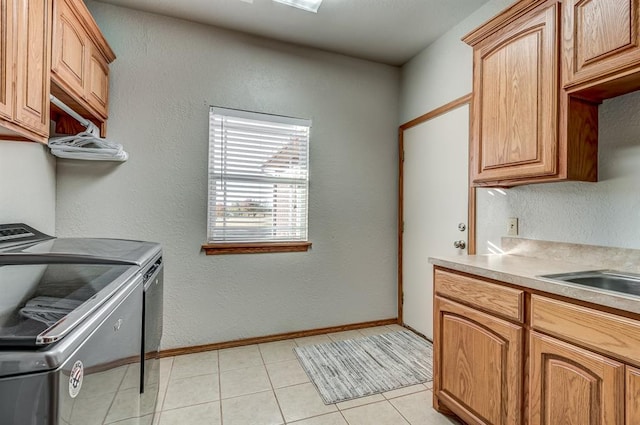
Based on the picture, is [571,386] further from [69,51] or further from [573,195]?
[69,51]

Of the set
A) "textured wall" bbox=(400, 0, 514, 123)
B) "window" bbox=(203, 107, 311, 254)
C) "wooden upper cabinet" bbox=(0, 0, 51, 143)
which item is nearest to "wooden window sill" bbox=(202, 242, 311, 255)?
"window" bbox=(203, 107, 311, 254)

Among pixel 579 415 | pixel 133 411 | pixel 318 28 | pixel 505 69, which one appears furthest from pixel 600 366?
pixel 318 28

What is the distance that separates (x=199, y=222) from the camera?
Result: 104 inches

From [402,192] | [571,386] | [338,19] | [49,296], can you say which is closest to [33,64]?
[49,296]

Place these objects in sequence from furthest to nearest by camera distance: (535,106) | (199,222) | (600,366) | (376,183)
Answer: (376,183)
(199,222)
(535,106)
(600,366)

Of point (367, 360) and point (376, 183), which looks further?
point (376, 183)

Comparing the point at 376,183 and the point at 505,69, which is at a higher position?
the point at 505,69

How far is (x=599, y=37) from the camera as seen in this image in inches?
54.3

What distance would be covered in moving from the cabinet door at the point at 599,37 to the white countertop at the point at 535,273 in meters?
0.92

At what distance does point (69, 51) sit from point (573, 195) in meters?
2.97

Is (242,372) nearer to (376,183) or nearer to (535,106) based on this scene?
(376,183)

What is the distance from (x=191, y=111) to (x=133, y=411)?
85.8 inches

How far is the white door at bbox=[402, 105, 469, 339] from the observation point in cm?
254

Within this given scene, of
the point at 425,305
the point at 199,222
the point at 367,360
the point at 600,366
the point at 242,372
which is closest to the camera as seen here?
the point at 600,366
